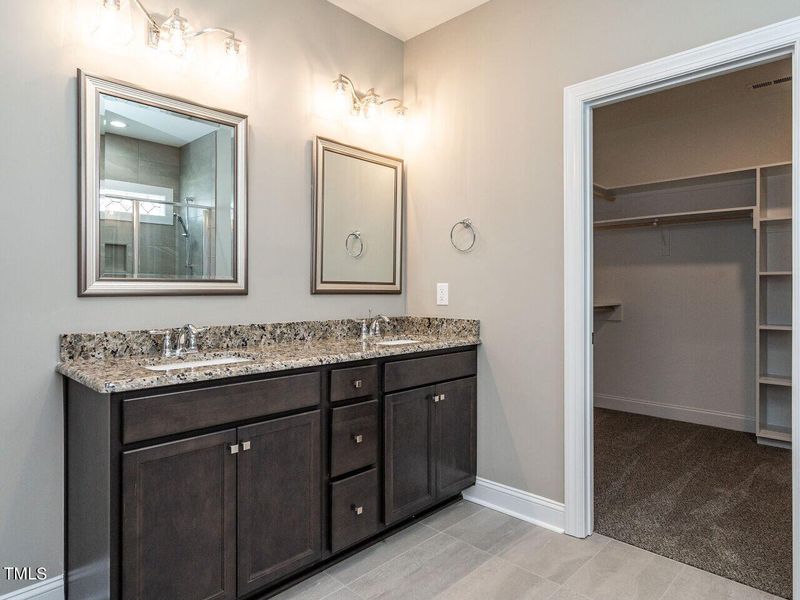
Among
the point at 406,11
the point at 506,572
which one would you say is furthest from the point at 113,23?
the point at 506,572

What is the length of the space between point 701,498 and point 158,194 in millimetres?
3140

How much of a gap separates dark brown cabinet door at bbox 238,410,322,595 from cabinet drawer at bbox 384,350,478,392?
1.42 ft

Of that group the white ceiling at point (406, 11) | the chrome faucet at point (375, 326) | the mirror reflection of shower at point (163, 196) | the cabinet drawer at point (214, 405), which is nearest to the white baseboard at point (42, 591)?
the cabinet drawer at point (214, 405)

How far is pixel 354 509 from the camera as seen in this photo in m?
2.03

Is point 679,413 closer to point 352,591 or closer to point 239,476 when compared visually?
point 352,591

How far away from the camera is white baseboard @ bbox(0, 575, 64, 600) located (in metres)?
1.67

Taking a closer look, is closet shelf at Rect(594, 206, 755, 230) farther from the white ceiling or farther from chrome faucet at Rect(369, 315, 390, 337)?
chrome faucet at Rect(369, 315, 390, 337)

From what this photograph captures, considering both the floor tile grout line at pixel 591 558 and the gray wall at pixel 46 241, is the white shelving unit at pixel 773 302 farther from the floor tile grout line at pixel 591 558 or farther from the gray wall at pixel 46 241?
the gray wall at pixel 46 241

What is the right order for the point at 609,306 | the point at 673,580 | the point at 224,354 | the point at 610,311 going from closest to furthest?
the point at 673,580 < the point at 224,354 < the point at 609,306 < the point at 610,311

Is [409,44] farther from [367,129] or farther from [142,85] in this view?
[142,85]

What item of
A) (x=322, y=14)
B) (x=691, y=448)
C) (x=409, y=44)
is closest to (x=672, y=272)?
(x=691, y=448)

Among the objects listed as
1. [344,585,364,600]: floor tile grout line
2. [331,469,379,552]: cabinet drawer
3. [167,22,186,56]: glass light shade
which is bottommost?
[344,585,364,600]: floor tile grout line

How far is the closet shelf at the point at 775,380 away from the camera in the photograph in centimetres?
350

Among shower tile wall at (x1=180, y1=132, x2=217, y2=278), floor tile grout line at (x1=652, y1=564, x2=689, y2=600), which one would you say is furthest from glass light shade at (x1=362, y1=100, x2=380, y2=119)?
floor tile grout line at (x1=652, y1=564, x2=689, y2=600)
